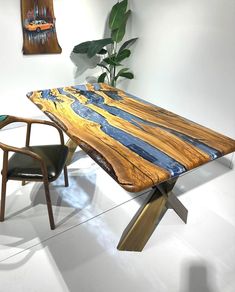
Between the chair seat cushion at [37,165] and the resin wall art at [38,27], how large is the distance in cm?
164

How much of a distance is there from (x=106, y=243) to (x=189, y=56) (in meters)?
2.14

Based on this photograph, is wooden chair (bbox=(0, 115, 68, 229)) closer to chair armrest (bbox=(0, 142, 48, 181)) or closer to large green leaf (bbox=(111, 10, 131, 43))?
chair armrest (bbox=(0, 142, 48, 181))

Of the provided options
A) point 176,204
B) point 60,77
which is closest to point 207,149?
point 176,204

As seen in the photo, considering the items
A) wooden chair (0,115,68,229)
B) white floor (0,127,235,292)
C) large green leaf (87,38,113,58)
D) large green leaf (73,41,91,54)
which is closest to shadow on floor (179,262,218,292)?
white floor (0,127,235,292)

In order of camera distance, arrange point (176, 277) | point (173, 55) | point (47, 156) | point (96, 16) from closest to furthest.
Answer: point (176, 277), point (47, 156), point (173, 55), point (96, 16)

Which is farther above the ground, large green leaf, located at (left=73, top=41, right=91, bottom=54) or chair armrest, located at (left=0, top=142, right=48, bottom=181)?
large green leaf, located at (left=73, top=41, right=91, bottom=54)

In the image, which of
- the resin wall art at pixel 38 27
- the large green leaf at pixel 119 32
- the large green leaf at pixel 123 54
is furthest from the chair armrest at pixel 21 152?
the large green leaf at pixel 119 32

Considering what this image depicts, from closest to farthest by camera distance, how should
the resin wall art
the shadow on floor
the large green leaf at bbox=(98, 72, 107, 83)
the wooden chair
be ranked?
the shadow on floor
the wooden chair
the resin wall art
the large green leaf at bbox=(98, 72, 107, 83)

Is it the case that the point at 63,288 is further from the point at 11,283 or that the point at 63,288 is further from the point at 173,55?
the point at 173,55

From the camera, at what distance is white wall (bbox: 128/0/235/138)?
258 cm

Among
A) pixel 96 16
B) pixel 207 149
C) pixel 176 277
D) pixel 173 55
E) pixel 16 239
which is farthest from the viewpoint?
pixel 96 16

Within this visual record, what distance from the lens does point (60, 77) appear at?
3555 millimetres

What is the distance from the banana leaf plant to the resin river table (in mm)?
1141

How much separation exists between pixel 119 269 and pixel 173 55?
239 centimetres
